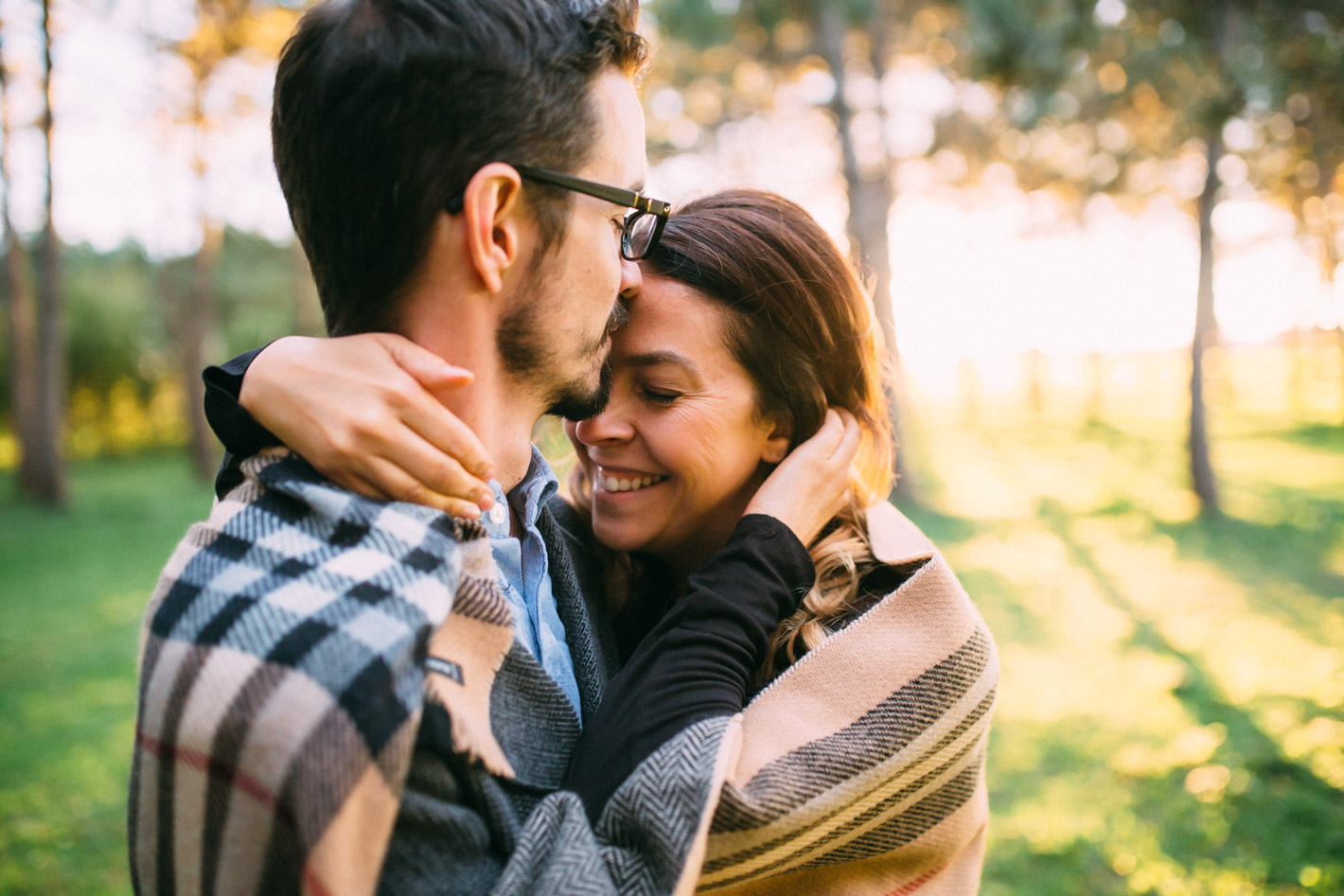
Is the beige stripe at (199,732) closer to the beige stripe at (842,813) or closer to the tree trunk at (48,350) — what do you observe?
the beige stripe at (842,813)

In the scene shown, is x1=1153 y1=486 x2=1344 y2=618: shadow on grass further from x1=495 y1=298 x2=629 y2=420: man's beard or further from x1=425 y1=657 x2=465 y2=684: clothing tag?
x1=425 y1=657 x2=465 y2=684: clothing tag

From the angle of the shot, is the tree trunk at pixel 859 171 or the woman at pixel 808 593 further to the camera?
the tree trunk at pixel 859 171

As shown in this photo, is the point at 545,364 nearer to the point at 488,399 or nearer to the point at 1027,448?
the point at 488,399

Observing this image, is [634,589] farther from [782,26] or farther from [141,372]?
[141,372]

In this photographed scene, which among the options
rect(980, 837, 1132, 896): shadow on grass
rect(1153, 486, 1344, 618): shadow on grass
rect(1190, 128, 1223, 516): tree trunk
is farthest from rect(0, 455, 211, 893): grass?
rect(1190, 128, 1223, 516): tree trunk

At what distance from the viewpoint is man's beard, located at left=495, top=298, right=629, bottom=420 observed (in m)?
1.52

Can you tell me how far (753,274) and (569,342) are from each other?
0.74 meters

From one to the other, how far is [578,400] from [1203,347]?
1226cm

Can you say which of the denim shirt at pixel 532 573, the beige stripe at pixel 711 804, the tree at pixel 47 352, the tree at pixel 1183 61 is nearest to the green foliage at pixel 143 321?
the tree at pixel 47 352

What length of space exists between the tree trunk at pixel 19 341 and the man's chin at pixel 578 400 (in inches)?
670

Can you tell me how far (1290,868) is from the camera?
3762mm

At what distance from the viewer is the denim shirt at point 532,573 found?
67.2 inches

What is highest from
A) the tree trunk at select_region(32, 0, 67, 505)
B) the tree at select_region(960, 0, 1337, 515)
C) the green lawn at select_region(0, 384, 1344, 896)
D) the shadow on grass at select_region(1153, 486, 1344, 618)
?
the tree at select_region(960, 0, 1337, 515)

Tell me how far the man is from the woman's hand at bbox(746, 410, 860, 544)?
0.22 metres
